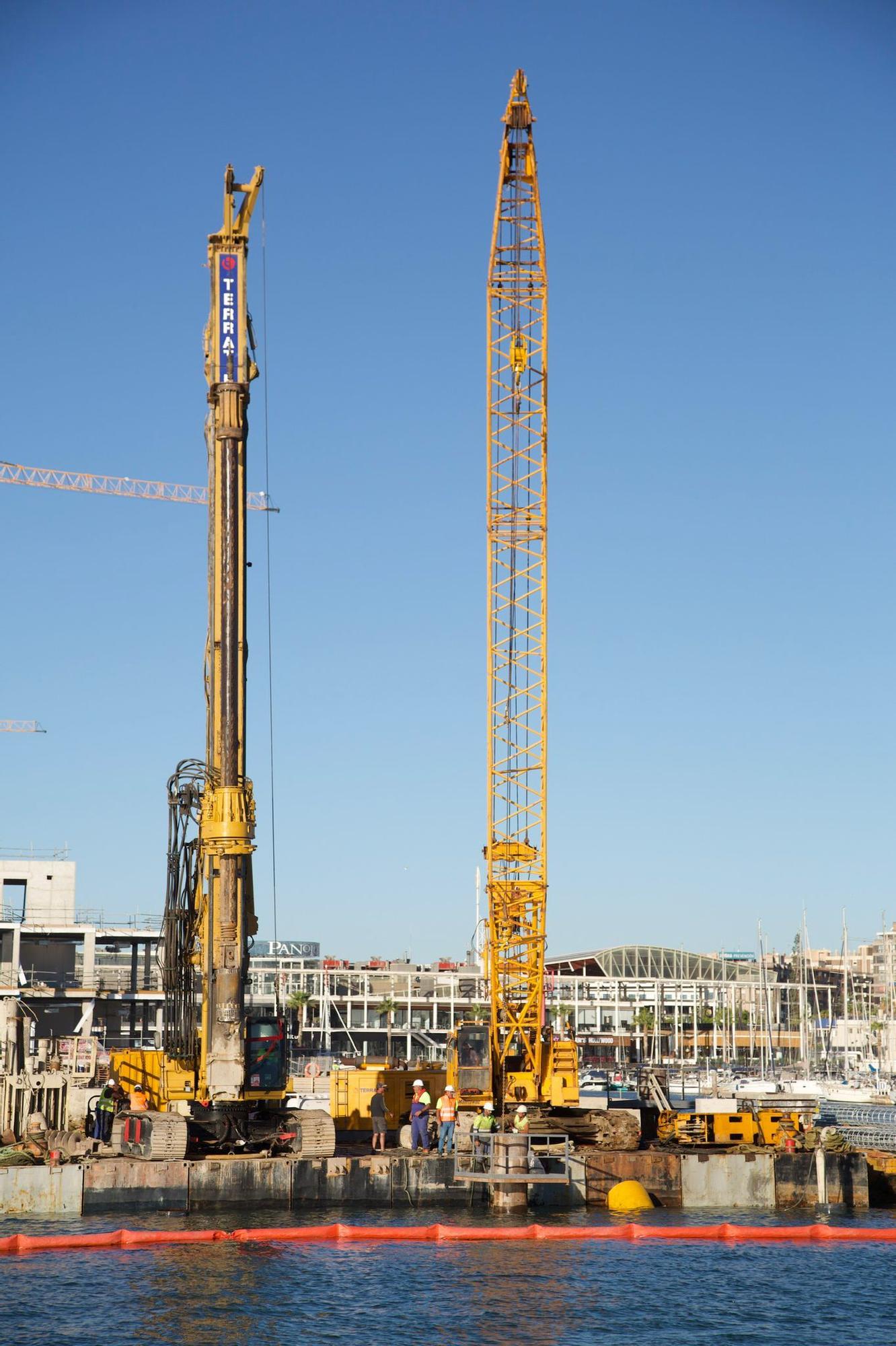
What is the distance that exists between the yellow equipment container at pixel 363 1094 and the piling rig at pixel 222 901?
713cm

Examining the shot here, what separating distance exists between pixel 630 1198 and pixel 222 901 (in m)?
14.0

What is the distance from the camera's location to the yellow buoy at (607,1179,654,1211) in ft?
138

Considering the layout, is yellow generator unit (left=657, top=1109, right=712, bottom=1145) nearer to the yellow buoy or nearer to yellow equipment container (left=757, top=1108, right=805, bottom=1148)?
yellow equipment container (left=757, top=1108, right=805, bottom=1148)

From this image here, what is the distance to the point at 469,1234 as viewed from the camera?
3728cm

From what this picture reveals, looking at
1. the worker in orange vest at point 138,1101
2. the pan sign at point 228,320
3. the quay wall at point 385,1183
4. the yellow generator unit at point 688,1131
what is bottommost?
the quay wall at point 385,1183

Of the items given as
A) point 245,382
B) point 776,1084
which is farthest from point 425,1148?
point 776,1084

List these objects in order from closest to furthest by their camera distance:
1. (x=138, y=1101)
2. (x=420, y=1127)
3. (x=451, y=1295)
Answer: (x=451, y=1295)
(x=420, y=1127)
(x=138, y=1101)

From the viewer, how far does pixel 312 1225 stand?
127 ft

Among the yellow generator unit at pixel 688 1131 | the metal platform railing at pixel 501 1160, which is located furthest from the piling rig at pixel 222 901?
the yellow generator unit at pixel 688 1131

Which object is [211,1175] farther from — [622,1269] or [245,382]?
[245,382]

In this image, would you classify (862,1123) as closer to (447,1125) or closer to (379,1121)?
(379,1121)

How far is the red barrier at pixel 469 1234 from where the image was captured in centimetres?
3625

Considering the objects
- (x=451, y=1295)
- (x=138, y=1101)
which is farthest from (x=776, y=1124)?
(x=138, y=1101)

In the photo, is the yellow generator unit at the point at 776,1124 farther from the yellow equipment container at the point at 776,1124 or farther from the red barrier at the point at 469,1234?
the red barrier at the point at 469,1234
